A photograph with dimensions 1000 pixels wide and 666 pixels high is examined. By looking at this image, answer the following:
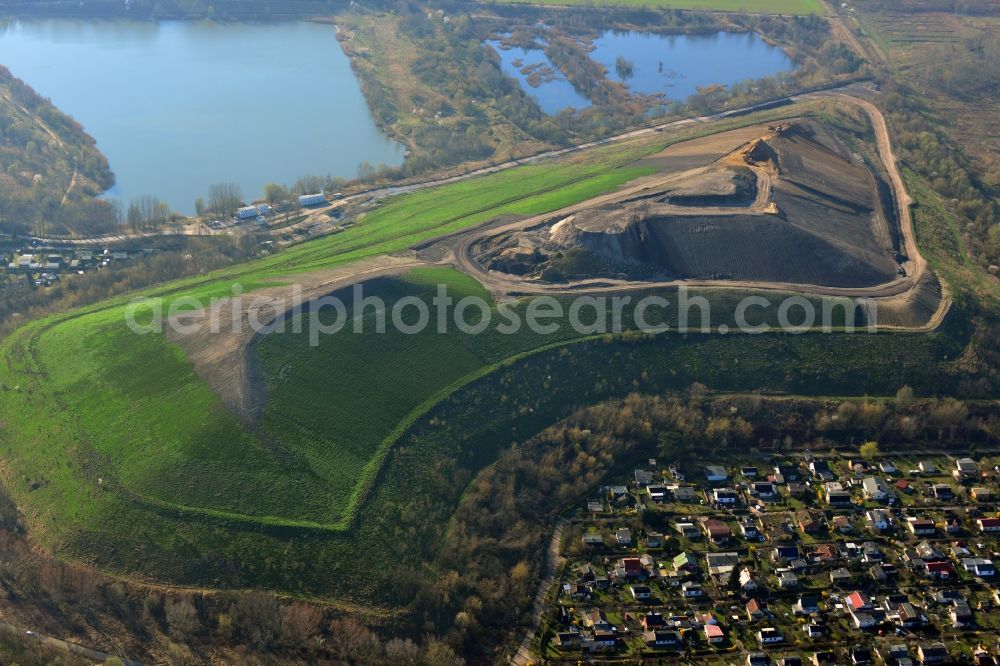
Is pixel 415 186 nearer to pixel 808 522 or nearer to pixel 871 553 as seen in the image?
pixel 808 522

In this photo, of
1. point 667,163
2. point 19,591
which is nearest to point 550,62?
point 667,163

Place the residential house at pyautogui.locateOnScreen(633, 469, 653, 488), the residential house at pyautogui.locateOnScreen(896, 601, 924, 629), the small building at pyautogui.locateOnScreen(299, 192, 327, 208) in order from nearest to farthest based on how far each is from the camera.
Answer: the residential house at pyautogui.locateOnScreen(896, 601, 924, 629) < the residential house at pyautogui.locateOnScreen(633, 469, 653, 488) < the small building at pyautogui.locateOnScreen(299, 192, 327, 208)

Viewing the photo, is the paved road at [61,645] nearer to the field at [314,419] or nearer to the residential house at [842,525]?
the field at [314,419]

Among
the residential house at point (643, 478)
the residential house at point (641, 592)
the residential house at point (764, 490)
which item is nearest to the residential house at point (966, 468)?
the residential house at point (764, 490)

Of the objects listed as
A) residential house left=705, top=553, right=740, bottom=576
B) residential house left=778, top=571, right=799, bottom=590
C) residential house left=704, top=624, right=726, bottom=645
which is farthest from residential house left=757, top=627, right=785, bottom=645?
residential house left=705, top=553, right=740, bottom=576

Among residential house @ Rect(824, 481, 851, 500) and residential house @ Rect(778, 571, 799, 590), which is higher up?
residential house @ Rect(824, 481, 851, 500)

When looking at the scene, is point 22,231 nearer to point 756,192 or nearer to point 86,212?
point 86,212

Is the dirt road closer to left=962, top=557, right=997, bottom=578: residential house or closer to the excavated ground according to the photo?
left=962, top=557, right=997, bottom=578: residential house
